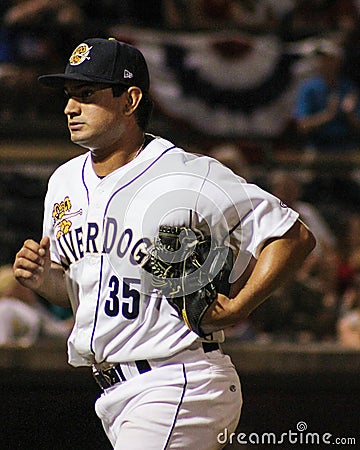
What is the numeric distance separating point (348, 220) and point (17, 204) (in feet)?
7.01

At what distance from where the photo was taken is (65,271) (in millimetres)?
3479

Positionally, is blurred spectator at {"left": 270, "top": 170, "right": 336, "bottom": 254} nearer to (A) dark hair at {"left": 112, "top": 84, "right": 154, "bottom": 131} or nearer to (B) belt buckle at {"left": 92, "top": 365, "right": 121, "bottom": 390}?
(A) dark hair at {"left": 112, "top": 84, "right": 154, "bottom": 131}

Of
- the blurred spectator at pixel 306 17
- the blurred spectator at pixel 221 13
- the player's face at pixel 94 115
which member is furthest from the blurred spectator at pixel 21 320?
the blurred spectator at pixel 306 17

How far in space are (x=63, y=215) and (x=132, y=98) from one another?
0.44 m

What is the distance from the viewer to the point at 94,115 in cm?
331

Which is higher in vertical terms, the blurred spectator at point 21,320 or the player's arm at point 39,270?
the player's arm at point 39,270

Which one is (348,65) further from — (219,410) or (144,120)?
(219,410)

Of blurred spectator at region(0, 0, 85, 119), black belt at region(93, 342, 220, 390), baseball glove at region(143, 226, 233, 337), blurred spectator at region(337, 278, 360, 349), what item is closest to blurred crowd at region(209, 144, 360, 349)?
blurred spectator at region(337, 278, 360, 349)

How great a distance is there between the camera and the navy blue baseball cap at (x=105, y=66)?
3297mm

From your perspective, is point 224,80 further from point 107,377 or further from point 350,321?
point 107,377

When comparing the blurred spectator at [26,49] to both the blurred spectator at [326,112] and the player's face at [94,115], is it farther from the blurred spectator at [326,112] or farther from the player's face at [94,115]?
the player's face at [94,115]

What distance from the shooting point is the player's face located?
330cm

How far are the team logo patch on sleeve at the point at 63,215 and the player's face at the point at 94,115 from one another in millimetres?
212

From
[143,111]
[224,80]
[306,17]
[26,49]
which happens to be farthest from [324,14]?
[143,111]
